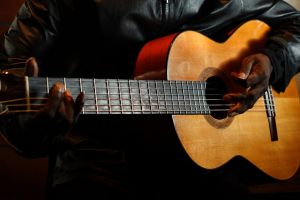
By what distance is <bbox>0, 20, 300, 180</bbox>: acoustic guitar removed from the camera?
0.73m

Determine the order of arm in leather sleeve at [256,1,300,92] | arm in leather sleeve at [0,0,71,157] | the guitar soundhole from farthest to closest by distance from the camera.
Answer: arm in leather sleeve at [256,1,300,92], the guitar soundhole, arm in leather sleeve at [0,0,71,157]

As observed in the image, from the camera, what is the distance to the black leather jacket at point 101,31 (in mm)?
874

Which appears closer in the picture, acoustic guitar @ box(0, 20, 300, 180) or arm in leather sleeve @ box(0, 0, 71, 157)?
acoustic guitar @ box(0, 20, 300, 180)

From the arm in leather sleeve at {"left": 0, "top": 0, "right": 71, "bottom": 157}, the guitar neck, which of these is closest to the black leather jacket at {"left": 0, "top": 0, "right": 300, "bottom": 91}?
the arm in leather sleeve at {"left": 0, "top": 0, "right": 71, "bottom": 157}

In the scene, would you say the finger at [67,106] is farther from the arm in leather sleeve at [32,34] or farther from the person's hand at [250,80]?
the person's hand at [250,80]

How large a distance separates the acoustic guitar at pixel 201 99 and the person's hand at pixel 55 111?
0.07 feet

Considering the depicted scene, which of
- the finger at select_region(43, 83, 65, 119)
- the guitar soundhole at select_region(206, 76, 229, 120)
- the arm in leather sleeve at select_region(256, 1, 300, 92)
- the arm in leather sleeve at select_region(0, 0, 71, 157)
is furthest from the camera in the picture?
the arm in leather sleeve at select_region(256, 1, 300, 92)

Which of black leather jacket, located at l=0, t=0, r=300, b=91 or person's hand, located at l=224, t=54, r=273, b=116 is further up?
black leather jacket, located at l=0, t=0, r=300, b=91

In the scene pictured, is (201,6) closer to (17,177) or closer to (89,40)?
(89,40)

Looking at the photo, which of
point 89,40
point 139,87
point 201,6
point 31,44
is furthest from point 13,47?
point 201,6

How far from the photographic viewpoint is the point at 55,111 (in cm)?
67

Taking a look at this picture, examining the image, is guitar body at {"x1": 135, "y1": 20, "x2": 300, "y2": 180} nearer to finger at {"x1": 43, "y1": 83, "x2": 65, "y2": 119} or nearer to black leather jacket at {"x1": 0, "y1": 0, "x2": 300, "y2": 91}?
black leather jacket at {"x1": 0, "y1": 0, "x2": 300, "y2": 91}

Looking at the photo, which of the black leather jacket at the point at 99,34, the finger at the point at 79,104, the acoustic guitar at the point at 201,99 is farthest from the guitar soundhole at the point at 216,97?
the finger at the point at 79,104

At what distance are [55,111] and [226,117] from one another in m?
0.54
